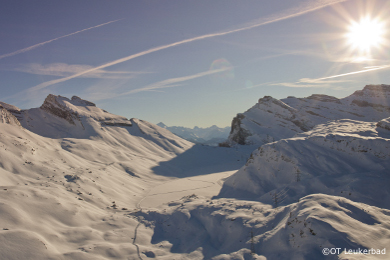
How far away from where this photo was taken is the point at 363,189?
16.9m

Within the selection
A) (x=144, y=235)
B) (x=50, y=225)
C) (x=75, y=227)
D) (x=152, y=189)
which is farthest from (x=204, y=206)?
(x=152, y=189)

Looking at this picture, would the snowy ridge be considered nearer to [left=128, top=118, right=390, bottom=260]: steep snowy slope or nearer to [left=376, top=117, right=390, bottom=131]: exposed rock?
[left=128, top=118, right=390, bottom=260]: steep snowy slope

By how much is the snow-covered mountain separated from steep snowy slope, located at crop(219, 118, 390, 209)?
5228 centimetres

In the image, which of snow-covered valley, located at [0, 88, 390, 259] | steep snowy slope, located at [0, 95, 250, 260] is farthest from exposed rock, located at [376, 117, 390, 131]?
steep snowy slope, located at [0, 95, 250, 260]

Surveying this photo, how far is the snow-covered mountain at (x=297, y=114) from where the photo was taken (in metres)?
83.7

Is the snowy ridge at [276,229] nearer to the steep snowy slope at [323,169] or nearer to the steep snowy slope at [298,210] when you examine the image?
the steep snowy slope at [298,210]

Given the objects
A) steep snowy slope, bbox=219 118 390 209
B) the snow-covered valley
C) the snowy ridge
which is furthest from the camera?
steep snowy slope, bbox=219 118 390 209

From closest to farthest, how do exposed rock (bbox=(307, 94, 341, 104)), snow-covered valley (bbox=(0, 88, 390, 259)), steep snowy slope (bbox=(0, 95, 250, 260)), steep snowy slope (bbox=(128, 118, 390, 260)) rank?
1. steep snowy slope (bbox=(128, 118, 390, 260))
2. snow-covered valley (bbox=(0, 88, 390, 259))
3. steep snowy slope (bbox=(0, 95, 250, 260))
4. exposed rock (bbox=(307, 94, 341, 104))

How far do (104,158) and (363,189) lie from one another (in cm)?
4300

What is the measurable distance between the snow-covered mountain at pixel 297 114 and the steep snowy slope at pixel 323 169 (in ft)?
172

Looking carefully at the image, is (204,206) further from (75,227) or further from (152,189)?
(152,189)

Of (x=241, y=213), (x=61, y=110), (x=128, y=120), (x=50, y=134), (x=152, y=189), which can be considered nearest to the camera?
(x=241, y=213)

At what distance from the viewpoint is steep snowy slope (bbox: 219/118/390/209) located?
57.8 ft

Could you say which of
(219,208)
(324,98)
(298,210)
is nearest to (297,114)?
(324,98)
